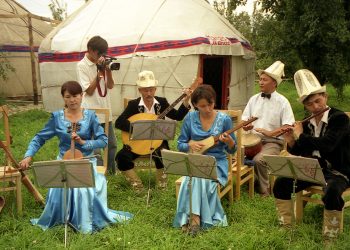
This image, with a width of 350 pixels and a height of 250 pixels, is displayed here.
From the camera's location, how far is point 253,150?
5.16m

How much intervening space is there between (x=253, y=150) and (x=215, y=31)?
19.9ft

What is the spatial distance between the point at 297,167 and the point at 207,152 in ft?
3.57

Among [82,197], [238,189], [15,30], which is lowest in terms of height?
[238,189]

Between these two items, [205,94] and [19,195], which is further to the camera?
[19,195]

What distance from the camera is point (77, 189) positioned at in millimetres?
4102

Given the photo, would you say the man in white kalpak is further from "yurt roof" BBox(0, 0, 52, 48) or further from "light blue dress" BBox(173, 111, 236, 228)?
"yurt roof" BBox(0, 0, 52, 48)

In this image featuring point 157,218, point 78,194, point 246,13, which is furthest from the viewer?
point 246,13

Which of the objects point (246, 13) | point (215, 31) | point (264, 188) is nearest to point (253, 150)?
point (264, 188)

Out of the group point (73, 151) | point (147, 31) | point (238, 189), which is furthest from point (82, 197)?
point (147, 31)

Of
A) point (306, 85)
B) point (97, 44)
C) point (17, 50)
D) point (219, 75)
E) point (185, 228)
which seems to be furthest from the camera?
point (17, 50)

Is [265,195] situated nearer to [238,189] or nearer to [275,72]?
[238,189]

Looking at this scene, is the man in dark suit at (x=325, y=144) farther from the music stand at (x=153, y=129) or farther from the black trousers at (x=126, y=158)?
the black trousers at (x=126, y=158)

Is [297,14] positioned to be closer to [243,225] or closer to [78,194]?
[243,225]

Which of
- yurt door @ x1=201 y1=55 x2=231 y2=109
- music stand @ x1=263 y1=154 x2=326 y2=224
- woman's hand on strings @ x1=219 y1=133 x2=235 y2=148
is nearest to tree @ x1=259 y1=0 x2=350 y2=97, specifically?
yurt door @ x1=201 y1=55 x2=231 y2=109
